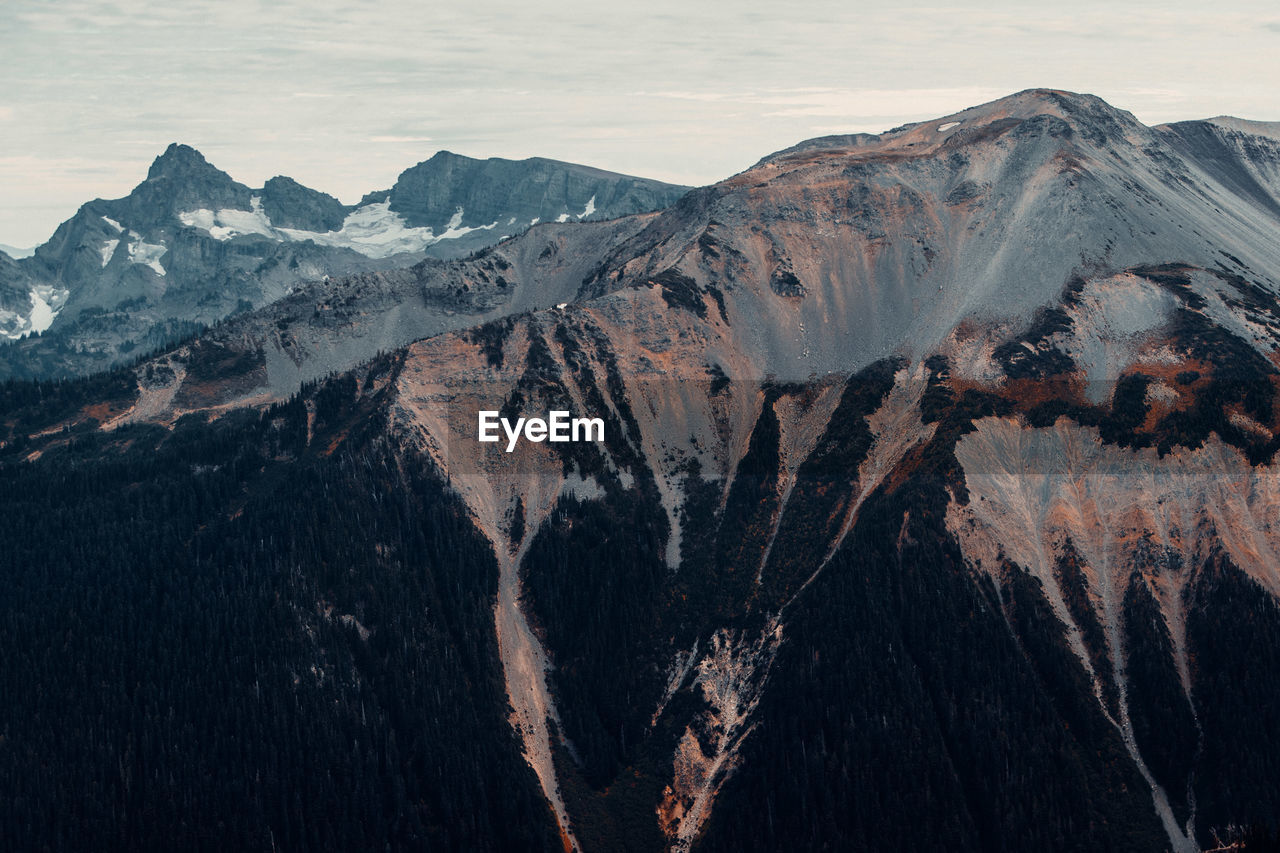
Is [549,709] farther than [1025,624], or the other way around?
[549,709]

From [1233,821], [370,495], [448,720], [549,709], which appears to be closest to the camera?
[1233,821]

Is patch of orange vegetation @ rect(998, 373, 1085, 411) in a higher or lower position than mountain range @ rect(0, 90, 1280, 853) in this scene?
higher

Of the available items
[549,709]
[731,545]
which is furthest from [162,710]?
[731,545]

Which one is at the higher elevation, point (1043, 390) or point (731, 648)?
point (1043, 390)

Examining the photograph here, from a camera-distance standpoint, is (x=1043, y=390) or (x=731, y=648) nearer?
(x=731, y=648)

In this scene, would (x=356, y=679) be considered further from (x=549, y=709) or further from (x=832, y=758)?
(x=832, y=758)

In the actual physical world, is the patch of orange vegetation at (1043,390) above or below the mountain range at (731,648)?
above

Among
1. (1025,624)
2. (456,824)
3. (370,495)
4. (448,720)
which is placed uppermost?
(370,495)

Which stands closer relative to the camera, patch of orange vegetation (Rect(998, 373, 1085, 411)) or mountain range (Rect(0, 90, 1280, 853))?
mountain range (Rect(0, 90, 1280, 853))

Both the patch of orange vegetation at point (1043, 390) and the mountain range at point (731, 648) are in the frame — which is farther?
the patch of orange vegetation at point (1043, 390)

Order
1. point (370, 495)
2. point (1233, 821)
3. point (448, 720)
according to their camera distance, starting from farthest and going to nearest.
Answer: point (370, 495) < point (448, 720) < point (1233, 821)

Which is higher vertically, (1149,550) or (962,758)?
(1149,550)
